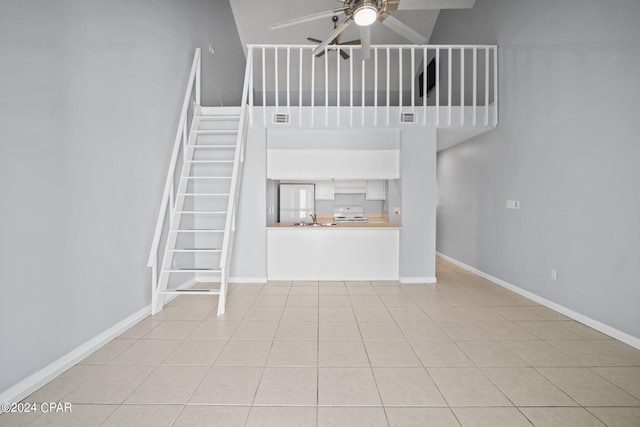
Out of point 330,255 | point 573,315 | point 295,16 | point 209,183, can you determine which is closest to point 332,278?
point 330,255

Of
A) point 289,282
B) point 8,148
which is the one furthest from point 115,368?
point 289,282

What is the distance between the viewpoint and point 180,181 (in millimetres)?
3912

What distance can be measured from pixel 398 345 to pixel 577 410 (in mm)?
1181

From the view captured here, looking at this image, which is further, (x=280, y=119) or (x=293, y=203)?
(x=293, y=203)

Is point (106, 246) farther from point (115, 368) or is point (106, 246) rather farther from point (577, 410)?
point (577, 410)

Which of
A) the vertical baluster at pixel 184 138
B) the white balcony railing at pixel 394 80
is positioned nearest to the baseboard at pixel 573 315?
the white balcony railing at pixel 394 80

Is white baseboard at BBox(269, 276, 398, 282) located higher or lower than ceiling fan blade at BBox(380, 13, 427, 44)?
lower

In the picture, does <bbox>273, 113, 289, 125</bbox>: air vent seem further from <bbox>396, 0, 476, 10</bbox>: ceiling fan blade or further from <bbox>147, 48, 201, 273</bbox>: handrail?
<bbox>396, 0, 476, 10</bbox>: ceiling fan blade

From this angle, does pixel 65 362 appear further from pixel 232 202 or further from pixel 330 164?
pixel 330 164

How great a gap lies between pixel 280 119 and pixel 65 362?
3658 millimetres

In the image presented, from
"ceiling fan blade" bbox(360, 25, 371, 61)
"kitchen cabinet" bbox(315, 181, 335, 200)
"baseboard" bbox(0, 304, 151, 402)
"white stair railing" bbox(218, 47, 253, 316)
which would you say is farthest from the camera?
"kitchen cabinet" bbox(315, 181, 335, 200)

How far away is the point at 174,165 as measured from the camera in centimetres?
374

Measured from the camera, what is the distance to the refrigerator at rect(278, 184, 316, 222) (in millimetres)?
6352

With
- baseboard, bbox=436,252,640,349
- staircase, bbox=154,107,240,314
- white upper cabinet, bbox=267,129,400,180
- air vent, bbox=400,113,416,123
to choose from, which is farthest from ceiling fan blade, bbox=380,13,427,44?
baseboard, bbox=436,252,640,349
